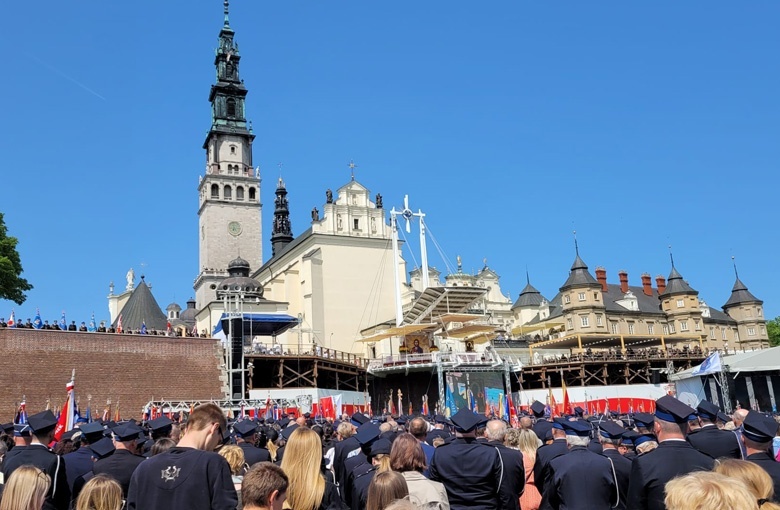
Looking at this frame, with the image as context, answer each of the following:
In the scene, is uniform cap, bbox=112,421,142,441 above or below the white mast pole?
below

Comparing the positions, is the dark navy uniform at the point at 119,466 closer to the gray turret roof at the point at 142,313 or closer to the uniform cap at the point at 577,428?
the uniform cap at the point at 577,428

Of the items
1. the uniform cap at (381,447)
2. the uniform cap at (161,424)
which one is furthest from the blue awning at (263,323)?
the uniform cap at (381,447)

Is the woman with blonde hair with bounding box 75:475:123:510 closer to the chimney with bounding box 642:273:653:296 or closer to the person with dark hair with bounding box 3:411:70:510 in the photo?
the person with dark hair with bounding box 3:411:70:510

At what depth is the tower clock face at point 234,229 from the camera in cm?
8538

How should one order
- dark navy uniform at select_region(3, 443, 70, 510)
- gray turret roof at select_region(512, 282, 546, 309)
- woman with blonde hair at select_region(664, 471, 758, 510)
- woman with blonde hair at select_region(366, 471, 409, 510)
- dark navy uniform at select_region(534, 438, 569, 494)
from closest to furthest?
woman with blonde hair at select_region(664, 471, 758, 510) < woman with blonde hair at select_region(366, 471, 409, 510) < dark navy uniform at select_region(3, 443, 70, 510) < dark navy uniform at select_region(534, 438, 569, 494) < gray turret roof at select_region(512, 282, 546, 309)

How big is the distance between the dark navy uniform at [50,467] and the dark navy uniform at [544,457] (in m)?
5.14

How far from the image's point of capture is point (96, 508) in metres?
5.30

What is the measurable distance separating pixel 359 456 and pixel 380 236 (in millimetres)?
60164

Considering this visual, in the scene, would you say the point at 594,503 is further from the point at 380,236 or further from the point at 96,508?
the point at 380,236

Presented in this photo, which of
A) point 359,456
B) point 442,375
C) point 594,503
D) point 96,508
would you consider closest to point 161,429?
point 359,456

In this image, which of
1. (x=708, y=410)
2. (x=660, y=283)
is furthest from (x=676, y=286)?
(x=708, y=410)

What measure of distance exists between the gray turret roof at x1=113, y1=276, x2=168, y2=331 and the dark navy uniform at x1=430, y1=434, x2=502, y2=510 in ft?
228

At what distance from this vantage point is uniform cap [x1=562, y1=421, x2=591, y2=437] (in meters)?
8.34

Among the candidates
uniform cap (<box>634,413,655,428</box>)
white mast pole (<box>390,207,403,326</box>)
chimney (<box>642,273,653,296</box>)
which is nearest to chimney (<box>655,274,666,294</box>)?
chimney (<box>642,273,653,296</box>)
